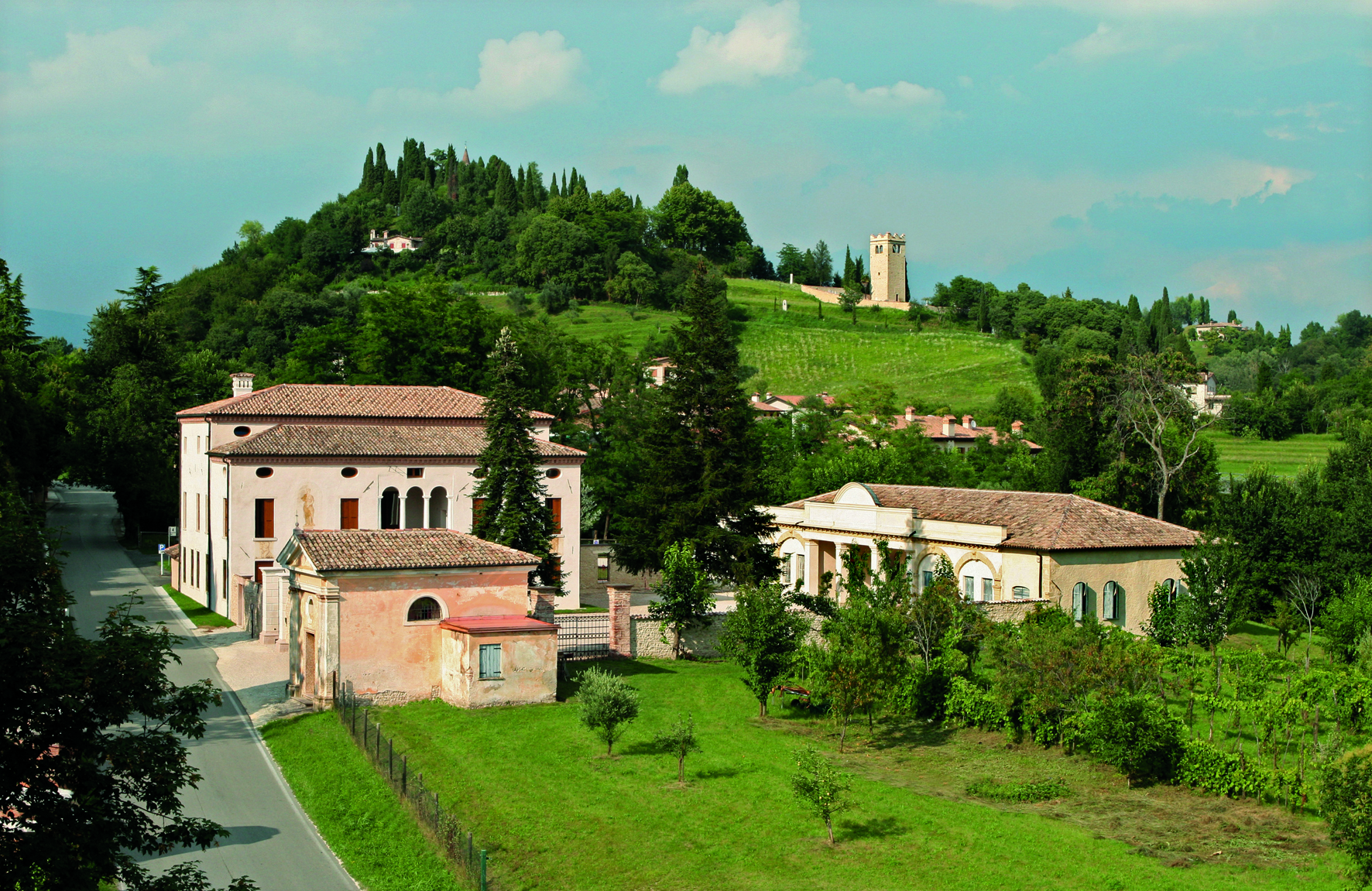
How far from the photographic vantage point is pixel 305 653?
1136 inches

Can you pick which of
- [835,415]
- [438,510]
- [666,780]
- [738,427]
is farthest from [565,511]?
[835,415]

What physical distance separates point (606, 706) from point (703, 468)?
16894 millimetres

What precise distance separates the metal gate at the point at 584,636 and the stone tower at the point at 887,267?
13685 cm

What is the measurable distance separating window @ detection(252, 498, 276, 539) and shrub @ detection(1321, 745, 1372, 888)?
122ft

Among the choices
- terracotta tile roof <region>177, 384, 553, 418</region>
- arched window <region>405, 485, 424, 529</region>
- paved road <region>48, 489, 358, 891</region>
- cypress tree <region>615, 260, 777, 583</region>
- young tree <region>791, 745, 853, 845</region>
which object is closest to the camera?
paved road <region>48, 489, 358, 891</region>

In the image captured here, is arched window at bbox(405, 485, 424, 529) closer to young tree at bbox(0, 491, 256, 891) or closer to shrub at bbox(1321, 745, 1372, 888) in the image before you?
young tree at bbox(0, 491, 256, 891)

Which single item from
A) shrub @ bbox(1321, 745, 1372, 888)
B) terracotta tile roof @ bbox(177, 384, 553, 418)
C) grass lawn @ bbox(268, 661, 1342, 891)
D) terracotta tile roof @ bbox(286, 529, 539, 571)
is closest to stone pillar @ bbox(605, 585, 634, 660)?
terracotta tile roof @ bbox(286, 529, 539, 571)

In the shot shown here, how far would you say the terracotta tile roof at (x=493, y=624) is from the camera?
26.9m

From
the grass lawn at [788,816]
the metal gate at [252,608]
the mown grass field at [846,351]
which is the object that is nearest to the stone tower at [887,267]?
the mown grass field at [846,351]

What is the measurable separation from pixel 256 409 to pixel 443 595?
2136 centimetres

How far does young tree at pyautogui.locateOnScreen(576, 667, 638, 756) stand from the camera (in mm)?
22641

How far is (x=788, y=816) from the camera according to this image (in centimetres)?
1916

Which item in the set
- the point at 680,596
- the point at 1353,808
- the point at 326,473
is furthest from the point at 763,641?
the point at 326,473

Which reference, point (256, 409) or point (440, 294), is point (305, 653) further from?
point (440, 294)
